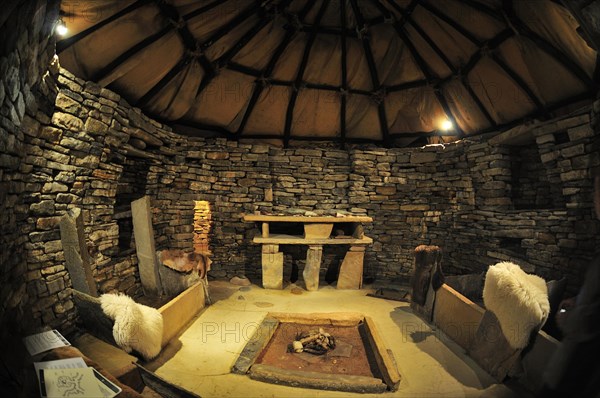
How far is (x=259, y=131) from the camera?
7672 mm

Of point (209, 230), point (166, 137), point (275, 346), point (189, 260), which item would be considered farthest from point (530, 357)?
point (166, 137)

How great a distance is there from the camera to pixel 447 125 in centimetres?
702

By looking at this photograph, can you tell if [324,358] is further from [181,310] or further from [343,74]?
[343,74]

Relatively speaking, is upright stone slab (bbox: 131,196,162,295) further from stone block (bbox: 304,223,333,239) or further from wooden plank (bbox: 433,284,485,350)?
wooden plank (bbox: 433,284,485,350)

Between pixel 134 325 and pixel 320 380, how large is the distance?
2121 millimetres

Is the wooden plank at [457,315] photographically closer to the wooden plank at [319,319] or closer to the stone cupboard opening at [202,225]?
the wooden plank at [319,319]

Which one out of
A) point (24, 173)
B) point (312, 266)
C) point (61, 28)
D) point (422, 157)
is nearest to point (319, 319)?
point (312, 266)

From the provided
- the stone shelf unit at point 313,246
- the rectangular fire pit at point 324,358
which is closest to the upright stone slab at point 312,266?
the stone shelf unit at point 313,246

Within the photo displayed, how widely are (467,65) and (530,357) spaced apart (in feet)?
16.9

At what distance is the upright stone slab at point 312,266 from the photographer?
6.32 m

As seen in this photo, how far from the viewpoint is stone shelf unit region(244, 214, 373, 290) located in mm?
6230

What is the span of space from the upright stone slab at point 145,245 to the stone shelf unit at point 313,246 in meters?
1.88

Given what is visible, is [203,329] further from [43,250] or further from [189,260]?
[43,250]

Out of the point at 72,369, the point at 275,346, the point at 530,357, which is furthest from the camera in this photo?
the point at 275,346
